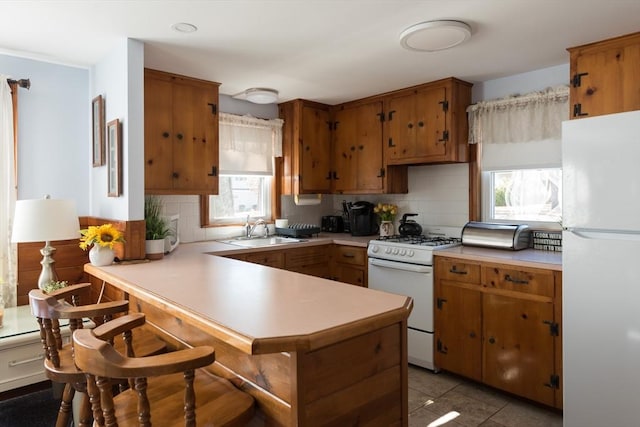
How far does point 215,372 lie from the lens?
1.69 meters

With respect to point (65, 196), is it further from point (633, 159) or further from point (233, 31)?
point (633, 159)

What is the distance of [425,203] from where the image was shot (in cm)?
395

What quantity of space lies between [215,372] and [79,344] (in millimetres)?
684

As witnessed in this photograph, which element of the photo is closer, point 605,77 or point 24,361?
point 24,361

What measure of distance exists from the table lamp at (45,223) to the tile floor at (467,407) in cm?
239

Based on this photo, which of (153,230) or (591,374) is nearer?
(591,374)

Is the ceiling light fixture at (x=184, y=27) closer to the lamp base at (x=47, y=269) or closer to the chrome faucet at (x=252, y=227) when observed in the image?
the lamp base at (x=47, y=269)

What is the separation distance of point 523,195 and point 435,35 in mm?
1671

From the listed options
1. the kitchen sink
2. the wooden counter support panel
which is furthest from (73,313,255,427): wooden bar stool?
the kitchen sink

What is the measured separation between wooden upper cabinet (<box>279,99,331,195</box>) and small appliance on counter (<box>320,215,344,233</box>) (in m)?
0.39

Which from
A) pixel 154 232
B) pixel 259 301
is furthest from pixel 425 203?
pixel 259 301

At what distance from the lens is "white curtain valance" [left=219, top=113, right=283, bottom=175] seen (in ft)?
12.8

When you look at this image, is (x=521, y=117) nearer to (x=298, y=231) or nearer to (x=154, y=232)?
(x=298, y=231)

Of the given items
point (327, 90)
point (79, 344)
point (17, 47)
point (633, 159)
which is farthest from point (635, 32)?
point (17, 47)
